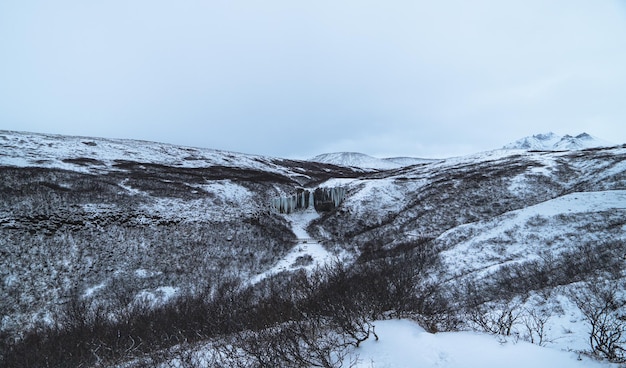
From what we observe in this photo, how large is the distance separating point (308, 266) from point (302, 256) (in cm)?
233

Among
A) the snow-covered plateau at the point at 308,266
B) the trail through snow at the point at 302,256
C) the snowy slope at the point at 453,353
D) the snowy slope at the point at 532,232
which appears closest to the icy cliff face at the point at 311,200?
the snow-covered plateau at the point at 308,266

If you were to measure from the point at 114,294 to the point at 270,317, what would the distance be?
15.9 metres

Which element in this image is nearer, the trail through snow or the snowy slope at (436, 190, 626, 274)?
the snowy slope at (436, 190, 626, 274)

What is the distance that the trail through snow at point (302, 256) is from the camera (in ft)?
85.7

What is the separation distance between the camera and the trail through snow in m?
26.1

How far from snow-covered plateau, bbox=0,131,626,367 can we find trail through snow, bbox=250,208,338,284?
0.23 metres

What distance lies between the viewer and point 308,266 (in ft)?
86.5

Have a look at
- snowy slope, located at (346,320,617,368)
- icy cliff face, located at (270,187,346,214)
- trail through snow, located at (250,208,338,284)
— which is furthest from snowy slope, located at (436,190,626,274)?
icy cliff face, located at (270,187,346,214)

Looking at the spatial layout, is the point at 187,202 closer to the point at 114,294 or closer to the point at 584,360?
the point at 114,294

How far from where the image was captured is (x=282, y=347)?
8445mm

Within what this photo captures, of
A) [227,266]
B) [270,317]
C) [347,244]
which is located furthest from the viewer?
[347,244]

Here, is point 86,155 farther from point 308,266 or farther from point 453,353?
point 453,353

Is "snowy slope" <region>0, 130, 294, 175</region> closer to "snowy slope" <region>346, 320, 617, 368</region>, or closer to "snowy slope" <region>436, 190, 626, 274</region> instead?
"snowy slope" <region>346, 320, 617, 368</region>

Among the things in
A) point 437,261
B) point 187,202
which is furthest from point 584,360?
Result: point 187,202
